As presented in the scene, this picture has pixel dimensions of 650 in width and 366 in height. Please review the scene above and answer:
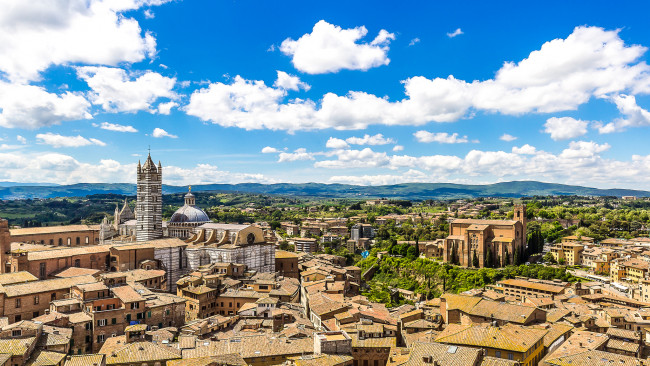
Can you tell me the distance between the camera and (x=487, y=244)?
7775cm

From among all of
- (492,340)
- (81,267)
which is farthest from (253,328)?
(81,267)

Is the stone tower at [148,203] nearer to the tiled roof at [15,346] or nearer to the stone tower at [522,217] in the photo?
the tiled roof at [15,346]

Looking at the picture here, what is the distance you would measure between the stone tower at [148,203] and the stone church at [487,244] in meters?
47.9

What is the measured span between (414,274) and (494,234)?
50.6 feet

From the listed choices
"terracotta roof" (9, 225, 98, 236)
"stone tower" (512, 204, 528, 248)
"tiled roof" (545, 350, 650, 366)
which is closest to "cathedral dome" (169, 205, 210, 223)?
A: "terracotta roof" (9, 225, 98, 236)

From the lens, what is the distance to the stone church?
7631 cm

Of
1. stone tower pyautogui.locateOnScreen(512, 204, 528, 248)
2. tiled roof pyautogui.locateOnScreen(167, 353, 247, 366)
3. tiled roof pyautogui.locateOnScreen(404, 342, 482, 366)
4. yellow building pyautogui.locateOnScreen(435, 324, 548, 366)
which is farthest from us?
stone tower pyautogui.locateOnScreen(512, 204, 528, 248)

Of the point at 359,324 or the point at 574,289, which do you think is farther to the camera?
the point at 574,289

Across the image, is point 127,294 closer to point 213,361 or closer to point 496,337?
point 213,361

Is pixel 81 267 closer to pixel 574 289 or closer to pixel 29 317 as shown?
pixel 29 317

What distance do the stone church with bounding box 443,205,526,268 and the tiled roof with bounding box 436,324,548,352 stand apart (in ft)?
146

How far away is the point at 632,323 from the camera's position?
42.3m

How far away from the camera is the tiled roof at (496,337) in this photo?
1160 inches

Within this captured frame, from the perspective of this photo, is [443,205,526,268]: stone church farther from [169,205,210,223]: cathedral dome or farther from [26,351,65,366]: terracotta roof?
[26,351,65,366]: terracotta roof
